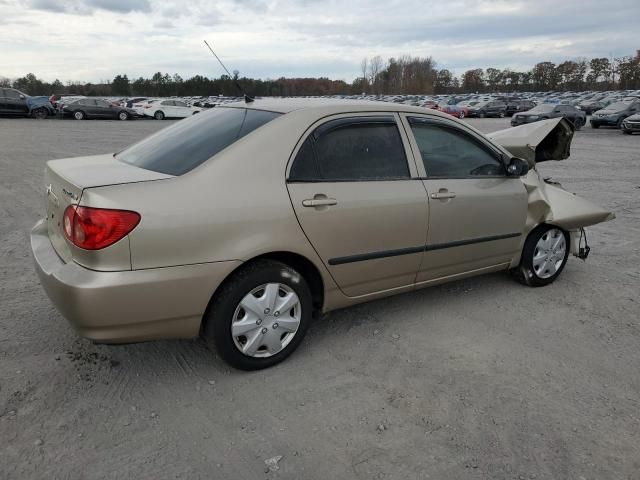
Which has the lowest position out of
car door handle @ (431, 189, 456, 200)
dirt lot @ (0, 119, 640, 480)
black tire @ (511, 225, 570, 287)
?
dirt lot @ (0, 119, 640, 480)

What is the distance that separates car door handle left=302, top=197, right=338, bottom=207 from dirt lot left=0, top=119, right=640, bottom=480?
1019 millimetres

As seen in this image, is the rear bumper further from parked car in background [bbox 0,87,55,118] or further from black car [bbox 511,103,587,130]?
parked car in background [bbox 0,87,55,118]

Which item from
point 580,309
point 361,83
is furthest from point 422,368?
point 361,83

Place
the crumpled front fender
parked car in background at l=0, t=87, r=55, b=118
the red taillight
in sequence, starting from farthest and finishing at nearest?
1. parked car in background at l=0, t=87, r=55, b=118
2. the crumpled front fender
3. the red taillight

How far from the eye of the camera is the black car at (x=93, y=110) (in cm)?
3059

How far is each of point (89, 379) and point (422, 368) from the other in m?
2.02

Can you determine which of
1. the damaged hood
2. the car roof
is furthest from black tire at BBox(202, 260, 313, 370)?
the damaged hood

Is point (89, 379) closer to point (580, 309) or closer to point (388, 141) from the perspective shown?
point (388, 141)

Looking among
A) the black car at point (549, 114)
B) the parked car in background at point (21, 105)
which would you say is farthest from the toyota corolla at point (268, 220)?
the parked car in background at point (21, 105)

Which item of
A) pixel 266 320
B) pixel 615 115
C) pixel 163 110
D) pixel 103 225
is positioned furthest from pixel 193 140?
pixel 163 110

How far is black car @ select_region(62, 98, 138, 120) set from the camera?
3059 cm

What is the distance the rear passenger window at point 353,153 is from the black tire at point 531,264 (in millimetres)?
1598

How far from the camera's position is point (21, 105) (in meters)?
28.7

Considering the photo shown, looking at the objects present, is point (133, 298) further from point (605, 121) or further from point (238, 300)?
point (605, 121)
